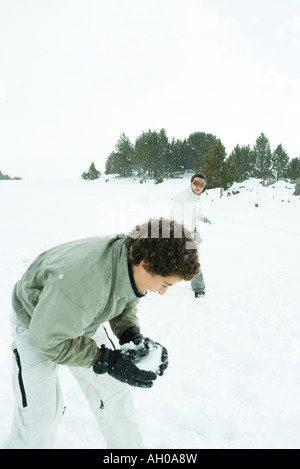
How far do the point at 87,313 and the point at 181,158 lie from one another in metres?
37.4

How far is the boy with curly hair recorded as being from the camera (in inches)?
53.7

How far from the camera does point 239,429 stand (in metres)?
2.33

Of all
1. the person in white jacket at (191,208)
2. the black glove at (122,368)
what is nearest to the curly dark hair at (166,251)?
the black glove at (122,368)

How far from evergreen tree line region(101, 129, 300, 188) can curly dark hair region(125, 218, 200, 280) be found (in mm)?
32021

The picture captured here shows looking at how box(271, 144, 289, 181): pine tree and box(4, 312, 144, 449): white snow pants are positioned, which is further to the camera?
box(271, 144, 289, 181): pine tree

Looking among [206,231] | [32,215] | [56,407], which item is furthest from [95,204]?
[56,407]

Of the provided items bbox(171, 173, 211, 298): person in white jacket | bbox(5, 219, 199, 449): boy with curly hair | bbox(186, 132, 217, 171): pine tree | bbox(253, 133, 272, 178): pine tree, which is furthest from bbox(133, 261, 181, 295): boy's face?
bbox(253, 133, 272, 178): pine tree

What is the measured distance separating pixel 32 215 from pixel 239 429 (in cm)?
882

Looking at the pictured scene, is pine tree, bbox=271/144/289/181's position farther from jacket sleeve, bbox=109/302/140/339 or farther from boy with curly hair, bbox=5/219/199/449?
boy with curly hair, bbox=5/219/199/449

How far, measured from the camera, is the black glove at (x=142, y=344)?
180cm

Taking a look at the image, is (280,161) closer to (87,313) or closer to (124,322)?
(124,322)

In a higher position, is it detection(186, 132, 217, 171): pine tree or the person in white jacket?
detection(186, 132, 217, 171): pine tree

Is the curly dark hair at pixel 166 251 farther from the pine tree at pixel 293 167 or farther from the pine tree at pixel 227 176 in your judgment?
the pine tree at pixel 293 167

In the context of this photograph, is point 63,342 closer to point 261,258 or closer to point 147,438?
point 147,438
